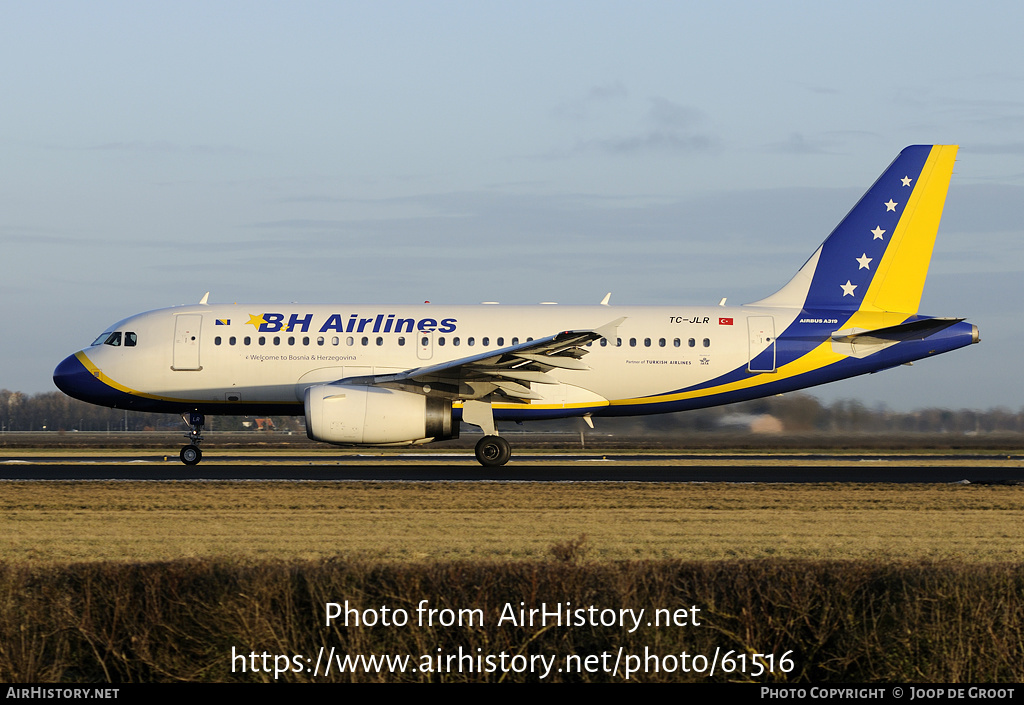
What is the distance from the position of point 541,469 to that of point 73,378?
12.3m

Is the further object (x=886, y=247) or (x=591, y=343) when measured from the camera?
(x=886, y=247)

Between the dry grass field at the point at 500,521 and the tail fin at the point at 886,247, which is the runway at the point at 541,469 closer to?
the dry grass field at the point at 500,521

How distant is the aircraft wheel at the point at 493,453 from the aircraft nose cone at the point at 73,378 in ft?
33.5

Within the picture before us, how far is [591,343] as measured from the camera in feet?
85.9

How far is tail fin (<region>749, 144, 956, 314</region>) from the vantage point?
2708 cm

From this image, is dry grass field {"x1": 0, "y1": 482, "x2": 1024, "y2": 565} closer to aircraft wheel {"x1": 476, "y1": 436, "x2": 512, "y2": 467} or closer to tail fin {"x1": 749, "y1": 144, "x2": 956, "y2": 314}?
aircraft wheel {"x1": 476, "y1": 436, "x2": 512, "y2": 467}

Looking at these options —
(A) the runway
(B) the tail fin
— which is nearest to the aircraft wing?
(A) the runway

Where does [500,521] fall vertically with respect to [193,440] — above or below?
below

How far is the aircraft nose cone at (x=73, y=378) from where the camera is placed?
2694cm

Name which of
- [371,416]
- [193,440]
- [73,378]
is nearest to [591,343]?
[371,416]

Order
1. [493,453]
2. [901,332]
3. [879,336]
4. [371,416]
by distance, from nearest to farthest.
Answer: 1. [371,416]
2. [493,453]
3. [901,332]
4. [879,336]

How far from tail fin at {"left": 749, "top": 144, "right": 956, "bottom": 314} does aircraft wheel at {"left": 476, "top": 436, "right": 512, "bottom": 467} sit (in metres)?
7.90

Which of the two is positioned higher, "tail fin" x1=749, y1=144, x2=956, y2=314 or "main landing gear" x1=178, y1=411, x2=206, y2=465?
"tail fin" x1=749, y1=144, x2=956, y2=314

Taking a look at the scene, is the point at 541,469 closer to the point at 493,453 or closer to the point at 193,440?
the point at 493,453
